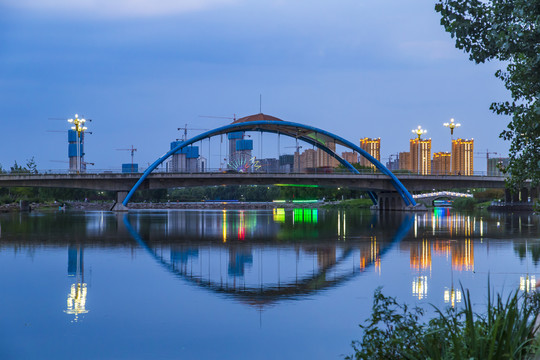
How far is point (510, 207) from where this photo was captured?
345ft

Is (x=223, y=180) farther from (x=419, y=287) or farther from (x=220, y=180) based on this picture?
(x=419, y=287)

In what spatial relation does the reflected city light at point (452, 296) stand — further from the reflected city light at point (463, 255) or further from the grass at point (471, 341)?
the grass at point (471, 341)

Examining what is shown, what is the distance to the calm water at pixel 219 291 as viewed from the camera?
11.7m

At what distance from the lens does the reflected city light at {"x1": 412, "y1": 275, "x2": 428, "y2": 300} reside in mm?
15991

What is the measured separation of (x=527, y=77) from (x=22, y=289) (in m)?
14.2

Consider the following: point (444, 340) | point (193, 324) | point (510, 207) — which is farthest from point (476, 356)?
point (510, 207)

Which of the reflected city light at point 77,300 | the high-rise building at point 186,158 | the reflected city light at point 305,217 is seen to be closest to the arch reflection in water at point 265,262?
the reflected city light at point 77,300

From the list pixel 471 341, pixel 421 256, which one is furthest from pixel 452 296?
pixel 421 256

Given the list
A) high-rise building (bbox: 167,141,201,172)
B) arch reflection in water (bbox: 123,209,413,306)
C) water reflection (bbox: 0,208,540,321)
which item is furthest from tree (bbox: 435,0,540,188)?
high-rise building (bbox: 167,141,201,172)

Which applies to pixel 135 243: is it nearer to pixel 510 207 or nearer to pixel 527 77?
pixel 527 77

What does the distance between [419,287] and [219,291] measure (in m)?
5.55

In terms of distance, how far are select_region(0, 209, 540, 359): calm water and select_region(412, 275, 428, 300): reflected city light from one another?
0.10 feet

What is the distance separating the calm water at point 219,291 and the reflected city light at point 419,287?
3 cm

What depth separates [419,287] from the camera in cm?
1734
